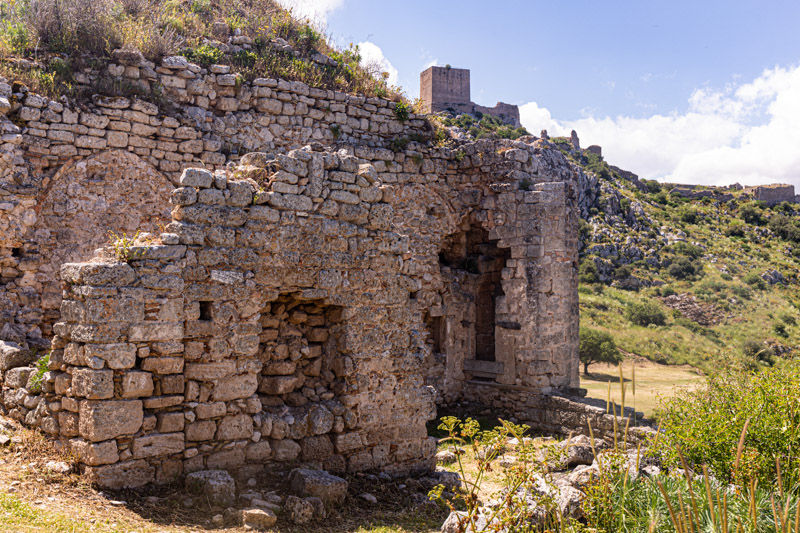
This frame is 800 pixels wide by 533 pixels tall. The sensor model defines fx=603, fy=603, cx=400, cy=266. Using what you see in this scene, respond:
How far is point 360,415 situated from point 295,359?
3.18ft

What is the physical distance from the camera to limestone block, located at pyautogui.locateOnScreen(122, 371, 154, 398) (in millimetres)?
5285

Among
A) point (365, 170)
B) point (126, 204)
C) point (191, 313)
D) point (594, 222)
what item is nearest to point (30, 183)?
point (126, 204)

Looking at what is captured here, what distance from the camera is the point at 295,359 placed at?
670 centimetres

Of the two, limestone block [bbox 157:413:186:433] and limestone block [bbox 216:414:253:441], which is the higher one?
limestone block [bbox 157:413:186:433]

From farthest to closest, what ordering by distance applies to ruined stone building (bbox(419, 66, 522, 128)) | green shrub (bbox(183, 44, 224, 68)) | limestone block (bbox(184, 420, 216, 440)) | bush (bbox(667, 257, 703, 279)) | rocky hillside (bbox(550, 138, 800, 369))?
ruined stone building (bbox(419, 66, 522, 128)) → bush (bbox(667, 257, 703, 279)) → rocky hillside (bbox(550, 138, 800, 369)) → green shrub (bbox(183, 44, 224, 68)) → limestone block (bbox(184, 420, 216, 440))

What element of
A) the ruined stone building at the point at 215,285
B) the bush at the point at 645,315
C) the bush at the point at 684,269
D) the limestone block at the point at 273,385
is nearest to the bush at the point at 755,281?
the bush at the point at 684,269

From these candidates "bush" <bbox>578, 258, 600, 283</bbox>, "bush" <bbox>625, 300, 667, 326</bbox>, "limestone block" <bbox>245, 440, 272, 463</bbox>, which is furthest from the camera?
"bush" <bbox>578, 258, 600, 283</bbox>

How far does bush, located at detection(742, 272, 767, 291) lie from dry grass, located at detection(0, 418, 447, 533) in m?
38.8

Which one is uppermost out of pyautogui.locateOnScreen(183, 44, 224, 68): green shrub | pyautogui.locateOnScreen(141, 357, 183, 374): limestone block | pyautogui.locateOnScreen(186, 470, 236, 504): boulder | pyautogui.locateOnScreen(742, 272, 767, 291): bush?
pyautogui.locateOnScreen(183, 44, 224, 68): green shrub

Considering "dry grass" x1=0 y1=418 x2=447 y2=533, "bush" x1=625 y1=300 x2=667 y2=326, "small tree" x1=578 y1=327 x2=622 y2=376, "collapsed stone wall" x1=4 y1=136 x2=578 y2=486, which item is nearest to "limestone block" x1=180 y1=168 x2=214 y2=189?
"collapsed stone wall" x1=4 y1=136 x2=578 y2=486

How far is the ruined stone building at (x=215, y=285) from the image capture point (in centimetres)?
539

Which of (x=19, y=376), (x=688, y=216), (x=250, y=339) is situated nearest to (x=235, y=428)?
(x=250, y=339)

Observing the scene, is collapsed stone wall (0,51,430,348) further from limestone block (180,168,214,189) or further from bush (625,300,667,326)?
bush (625,300,667,326)

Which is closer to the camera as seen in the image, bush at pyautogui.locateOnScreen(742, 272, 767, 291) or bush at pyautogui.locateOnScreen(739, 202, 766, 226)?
bush at pyautogui.locateOnScreen(742, 272, 767, 291)
